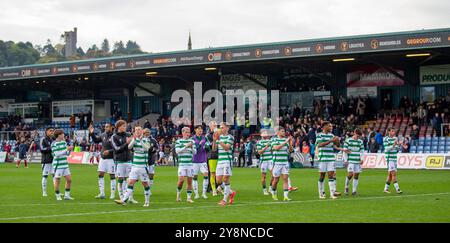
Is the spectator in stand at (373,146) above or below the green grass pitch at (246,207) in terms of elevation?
above

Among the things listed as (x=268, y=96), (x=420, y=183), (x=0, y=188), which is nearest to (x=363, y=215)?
(x=420, y=183)

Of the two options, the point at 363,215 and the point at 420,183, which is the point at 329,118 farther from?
the point at 363,215

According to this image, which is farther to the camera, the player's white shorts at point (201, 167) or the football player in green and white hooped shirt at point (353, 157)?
the football player in green and white hooped shirt at point (353, 157)

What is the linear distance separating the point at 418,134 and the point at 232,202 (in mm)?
26805

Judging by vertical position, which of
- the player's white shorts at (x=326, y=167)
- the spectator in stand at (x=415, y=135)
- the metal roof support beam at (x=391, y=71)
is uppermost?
the metal roof support beam at (x=391, y=71)

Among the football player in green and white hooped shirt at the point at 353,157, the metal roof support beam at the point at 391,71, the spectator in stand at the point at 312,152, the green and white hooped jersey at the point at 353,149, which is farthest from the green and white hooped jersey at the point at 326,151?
the metal roof support beam at the point at 391,71

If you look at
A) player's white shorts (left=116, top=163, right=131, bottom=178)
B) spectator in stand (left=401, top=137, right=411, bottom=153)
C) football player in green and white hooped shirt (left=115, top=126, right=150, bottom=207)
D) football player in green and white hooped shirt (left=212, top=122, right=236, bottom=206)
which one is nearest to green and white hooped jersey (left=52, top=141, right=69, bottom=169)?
player's white shorts (left=116, top=163, right=131, bottom=178)

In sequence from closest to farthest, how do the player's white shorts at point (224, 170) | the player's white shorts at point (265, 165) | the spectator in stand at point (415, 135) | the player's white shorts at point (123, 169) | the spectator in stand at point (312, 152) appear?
the player's white shorts at point (224, 170) < the player's white shorts at point (123, 169) < the player's white shorts at point (265, 165) < the spectator in stand at point (415, 135) < the spectator in stand at point (312, 152)

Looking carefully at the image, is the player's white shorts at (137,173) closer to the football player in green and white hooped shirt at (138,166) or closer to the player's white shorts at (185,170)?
the football player in green and white hooped shirt at (138,166)

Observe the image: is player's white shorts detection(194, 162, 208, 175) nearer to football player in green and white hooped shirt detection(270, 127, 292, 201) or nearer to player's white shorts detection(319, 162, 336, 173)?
football player in green and white hooped shirt detection(270, 127, 292, 201)

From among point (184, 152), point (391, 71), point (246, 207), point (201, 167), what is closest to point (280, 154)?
point (201, 167)

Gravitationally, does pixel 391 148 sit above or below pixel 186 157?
above

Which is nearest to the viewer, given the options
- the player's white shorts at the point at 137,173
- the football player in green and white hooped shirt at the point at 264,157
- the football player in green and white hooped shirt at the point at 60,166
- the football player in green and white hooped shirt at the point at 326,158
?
the player's white shorts at the point at 137,173

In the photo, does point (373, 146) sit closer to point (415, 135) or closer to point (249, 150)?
point (415, 135)
